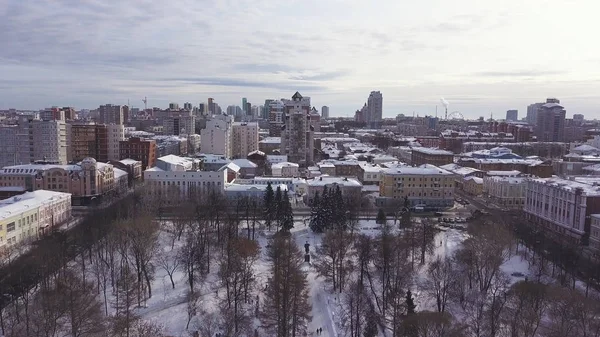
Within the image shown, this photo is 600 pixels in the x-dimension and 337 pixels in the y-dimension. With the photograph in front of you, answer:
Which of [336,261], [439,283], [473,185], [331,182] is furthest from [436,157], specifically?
[439,283]

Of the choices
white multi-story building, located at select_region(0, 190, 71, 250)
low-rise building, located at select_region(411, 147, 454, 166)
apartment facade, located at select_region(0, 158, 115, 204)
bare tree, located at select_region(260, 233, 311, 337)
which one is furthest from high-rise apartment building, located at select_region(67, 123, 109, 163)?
bare tree, located at select_region(260, 233, 311, 337)

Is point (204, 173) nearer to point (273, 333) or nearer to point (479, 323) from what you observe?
point (273, 333)

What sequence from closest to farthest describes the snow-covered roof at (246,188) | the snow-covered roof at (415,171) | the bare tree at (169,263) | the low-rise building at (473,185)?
1. the bare tree at (169,263)
2. the snow-covered roof at (246,188)
3. the snow-covered roof at (415,171)
4. the low-rise building at (473,185)

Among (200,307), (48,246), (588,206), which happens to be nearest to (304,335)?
(200,307)

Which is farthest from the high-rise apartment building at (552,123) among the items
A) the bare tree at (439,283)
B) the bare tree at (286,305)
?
the bare tree at (286,305)

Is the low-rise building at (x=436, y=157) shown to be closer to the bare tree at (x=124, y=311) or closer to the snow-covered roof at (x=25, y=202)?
the snow-covered roof at (x=25, y=202)

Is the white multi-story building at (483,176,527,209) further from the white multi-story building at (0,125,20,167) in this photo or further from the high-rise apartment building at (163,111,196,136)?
the high-rise apartment building at (163,111,196,136)
